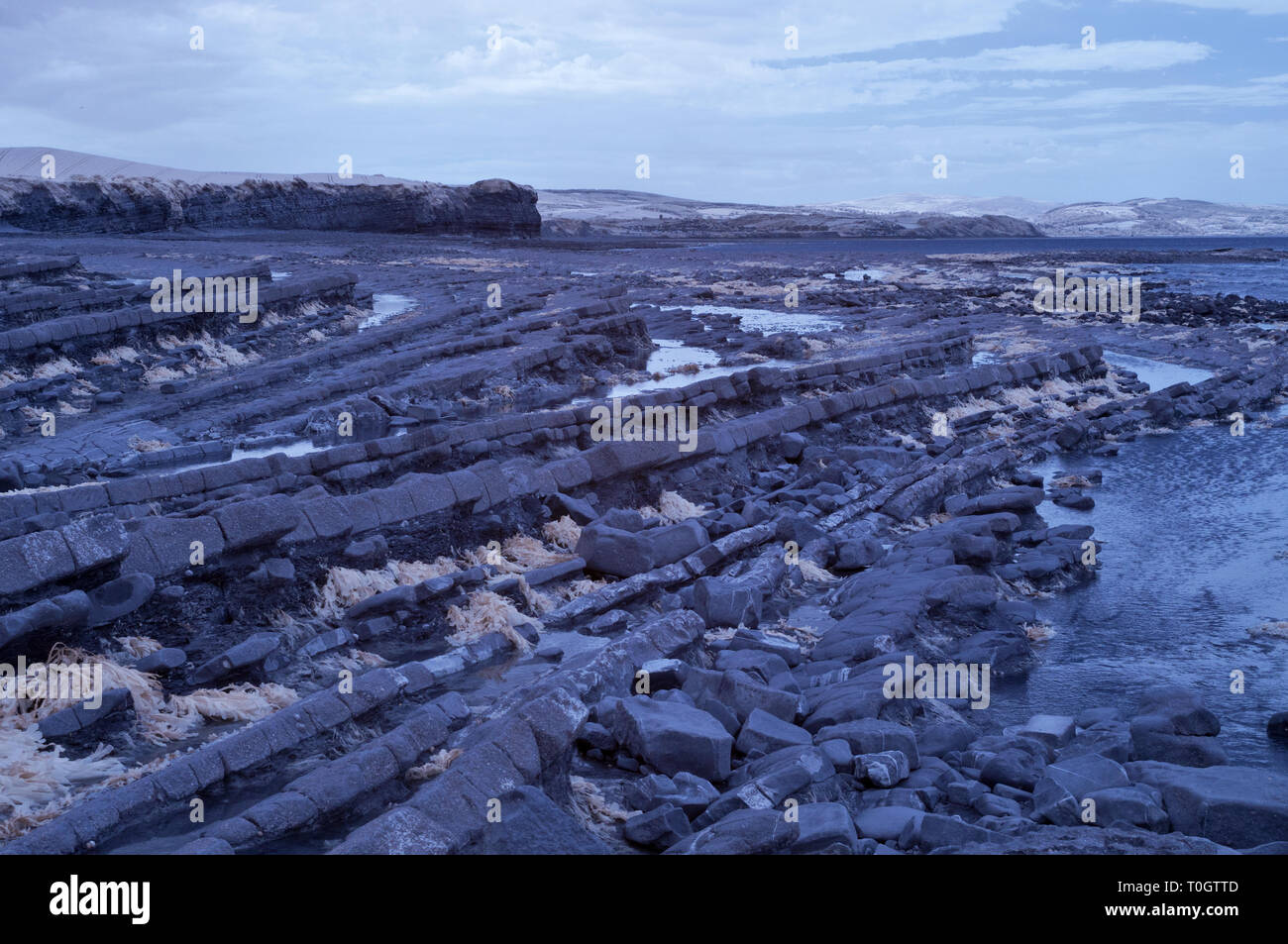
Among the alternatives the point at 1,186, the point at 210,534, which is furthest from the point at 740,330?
the point at 1,186

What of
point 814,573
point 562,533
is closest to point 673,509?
point 562,533

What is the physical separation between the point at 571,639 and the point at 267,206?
3037 inches

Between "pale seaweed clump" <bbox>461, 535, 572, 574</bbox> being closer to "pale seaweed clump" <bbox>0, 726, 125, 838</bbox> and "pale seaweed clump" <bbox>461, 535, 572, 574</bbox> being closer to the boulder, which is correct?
the boulder

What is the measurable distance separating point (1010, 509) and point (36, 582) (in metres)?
10.4

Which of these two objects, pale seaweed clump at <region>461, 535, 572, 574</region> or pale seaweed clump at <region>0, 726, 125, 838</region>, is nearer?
pale seaweed clump at <region>0, 726, 125, 838</region>

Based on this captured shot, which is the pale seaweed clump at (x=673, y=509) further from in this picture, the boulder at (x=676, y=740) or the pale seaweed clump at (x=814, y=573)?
the boulder at (x=676, y=740)

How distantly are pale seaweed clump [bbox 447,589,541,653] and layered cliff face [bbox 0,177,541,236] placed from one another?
2365 inches

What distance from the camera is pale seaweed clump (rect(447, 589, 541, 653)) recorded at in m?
8.37

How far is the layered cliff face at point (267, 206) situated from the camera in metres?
59.3

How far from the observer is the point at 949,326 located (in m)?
29.6

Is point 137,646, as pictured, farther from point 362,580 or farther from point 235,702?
point 362,580

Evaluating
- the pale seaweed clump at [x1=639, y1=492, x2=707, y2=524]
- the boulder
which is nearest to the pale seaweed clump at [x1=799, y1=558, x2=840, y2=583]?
the pale seaweed clump at [x1=639, y1=492, x2=707, y2=524]
